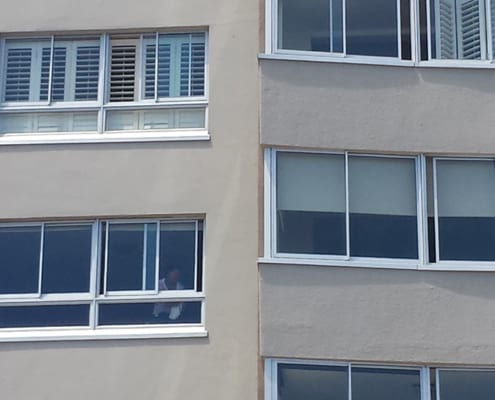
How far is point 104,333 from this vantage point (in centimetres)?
1586

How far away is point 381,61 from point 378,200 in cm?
190

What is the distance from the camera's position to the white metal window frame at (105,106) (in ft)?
54.5

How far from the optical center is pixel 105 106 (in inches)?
667

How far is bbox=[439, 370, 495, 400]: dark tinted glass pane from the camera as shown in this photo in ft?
49.4

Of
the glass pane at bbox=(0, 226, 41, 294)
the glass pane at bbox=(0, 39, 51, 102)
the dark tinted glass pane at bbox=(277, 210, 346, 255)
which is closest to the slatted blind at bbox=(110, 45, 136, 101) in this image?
the glass pane at bbox=(0, 39, 51, 102)

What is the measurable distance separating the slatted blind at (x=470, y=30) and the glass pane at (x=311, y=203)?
240cm

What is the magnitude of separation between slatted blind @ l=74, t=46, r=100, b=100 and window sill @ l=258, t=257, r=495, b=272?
3.92 meters

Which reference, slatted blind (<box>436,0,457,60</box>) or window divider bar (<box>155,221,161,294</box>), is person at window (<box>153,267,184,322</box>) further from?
slatted blind (<box>436,0,457,60</box>)

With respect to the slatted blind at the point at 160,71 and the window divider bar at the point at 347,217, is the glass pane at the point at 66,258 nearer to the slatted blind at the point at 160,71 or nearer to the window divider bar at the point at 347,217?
the slatted blind at the point at 160,71

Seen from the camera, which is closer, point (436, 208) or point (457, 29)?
point (436, 208)

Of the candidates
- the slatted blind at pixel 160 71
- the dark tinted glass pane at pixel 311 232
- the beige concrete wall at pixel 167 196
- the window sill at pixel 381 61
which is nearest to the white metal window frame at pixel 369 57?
the window sill at pixel 381 61

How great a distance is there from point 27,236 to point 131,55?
3.03 meters

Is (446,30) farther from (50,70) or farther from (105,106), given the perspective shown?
(50,70)

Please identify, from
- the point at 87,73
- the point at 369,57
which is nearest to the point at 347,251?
the point at 369,57
